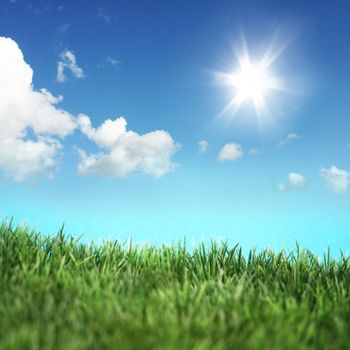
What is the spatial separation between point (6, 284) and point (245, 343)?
172 centimetres

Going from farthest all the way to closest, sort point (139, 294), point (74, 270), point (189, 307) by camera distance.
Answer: point (74, 270)
point (139, 294)
point (189, 307)

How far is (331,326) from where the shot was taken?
292 cm

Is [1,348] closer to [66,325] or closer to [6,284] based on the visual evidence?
[66,325]

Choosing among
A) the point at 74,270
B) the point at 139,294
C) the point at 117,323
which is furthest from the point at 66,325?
the point at 74,270

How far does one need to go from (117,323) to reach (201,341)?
48 cm

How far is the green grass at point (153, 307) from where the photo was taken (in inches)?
93.3

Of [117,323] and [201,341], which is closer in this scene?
[201,341]

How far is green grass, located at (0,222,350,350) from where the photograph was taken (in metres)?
2.37

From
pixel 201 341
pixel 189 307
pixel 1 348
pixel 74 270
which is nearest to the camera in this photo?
pixel 1 348

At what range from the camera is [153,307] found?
283 cm

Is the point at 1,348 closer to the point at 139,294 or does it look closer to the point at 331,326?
the point at 139,294

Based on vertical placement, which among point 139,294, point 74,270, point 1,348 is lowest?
point 1,348

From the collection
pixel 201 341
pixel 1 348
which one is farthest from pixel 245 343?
pixel 1 348

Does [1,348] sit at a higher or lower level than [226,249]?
lower
